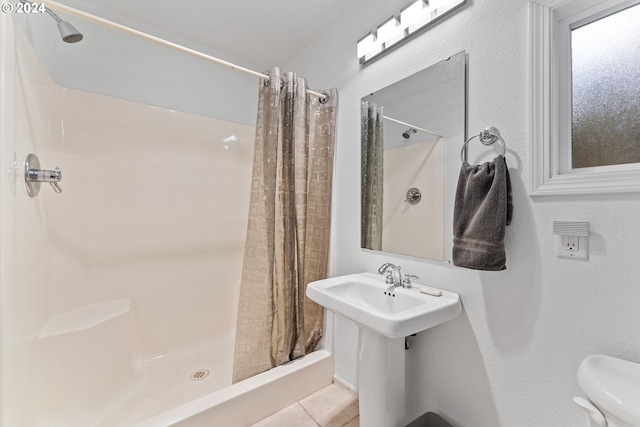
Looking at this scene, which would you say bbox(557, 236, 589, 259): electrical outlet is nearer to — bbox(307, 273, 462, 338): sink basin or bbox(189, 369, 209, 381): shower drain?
bbox(307, 273, 462, 338): sink basin

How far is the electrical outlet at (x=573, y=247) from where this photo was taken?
0.81m

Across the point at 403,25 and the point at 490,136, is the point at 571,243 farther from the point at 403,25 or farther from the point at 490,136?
the point at 403,25

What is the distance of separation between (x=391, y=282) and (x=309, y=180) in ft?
2.64

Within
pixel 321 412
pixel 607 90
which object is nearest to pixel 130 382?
pixel 321 412

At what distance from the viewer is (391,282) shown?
1296 mm

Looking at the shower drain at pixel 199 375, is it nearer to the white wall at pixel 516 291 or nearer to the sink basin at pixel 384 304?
the sink basin at pixel 384 304

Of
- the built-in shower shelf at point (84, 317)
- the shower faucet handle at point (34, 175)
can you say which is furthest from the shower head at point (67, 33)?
the built-in shower shelf at point (84, 317)

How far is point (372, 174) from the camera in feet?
5.04

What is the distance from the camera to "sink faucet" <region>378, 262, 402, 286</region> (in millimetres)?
1272

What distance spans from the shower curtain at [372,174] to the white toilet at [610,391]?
902 millimetres

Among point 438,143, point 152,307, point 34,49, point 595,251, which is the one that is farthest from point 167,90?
point 595,251

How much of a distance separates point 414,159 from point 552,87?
561mm

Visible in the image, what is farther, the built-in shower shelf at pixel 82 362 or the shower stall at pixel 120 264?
the built-in shower shelf at pixel 82 362

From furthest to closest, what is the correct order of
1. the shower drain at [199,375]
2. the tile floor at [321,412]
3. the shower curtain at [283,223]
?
1. the shower drain at [199,375]
2. the shower curtain at [283,223]
3. the tile floor at [321,412]
